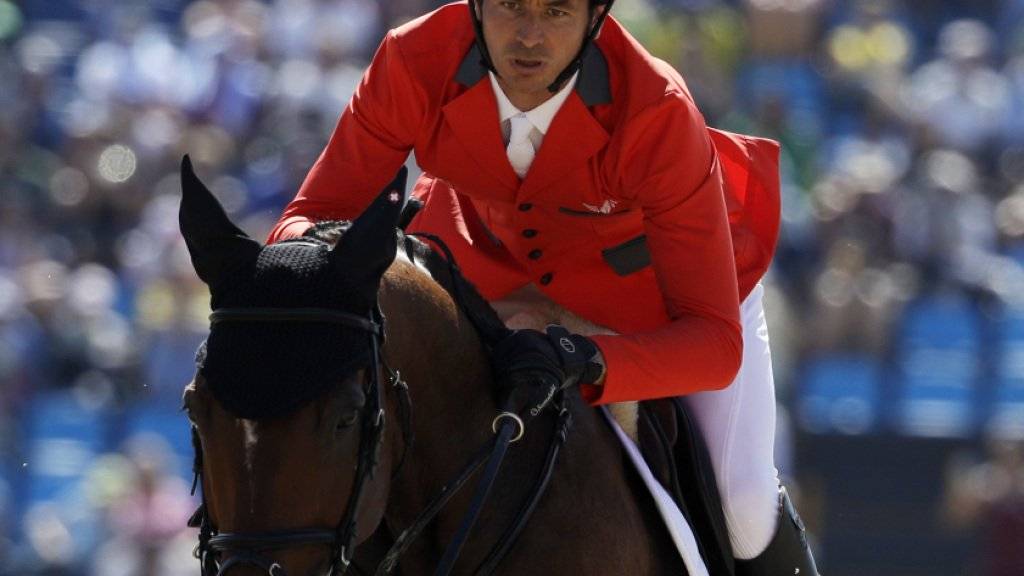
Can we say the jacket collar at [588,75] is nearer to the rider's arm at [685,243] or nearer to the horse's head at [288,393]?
the rider's arm at [685,243]

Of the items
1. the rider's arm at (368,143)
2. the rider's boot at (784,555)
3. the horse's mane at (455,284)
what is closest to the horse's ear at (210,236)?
the horse's mane at (455,284)

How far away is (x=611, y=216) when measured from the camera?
358 centimetres

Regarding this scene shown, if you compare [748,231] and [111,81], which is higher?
[748,231]

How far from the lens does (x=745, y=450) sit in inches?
145

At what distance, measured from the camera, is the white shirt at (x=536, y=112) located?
11.3ft

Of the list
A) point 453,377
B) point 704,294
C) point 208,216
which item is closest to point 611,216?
point 704,294

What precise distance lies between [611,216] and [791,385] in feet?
17.8

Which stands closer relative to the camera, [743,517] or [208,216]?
[208,216]

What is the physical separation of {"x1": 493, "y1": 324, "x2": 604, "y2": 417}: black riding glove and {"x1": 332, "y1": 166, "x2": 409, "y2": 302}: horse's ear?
40cm

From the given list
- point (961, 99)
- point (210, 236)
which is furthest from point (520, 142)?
point (961, 99)

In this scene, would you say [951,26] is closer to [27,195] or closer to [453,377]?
[27,195]

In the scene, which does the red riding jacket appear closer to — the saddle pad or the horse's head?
the saddle pad

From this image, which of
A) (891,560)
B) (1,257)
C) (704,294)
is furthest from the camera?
(1,257)

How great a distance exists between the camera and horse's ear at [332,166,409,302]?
8.79ft
